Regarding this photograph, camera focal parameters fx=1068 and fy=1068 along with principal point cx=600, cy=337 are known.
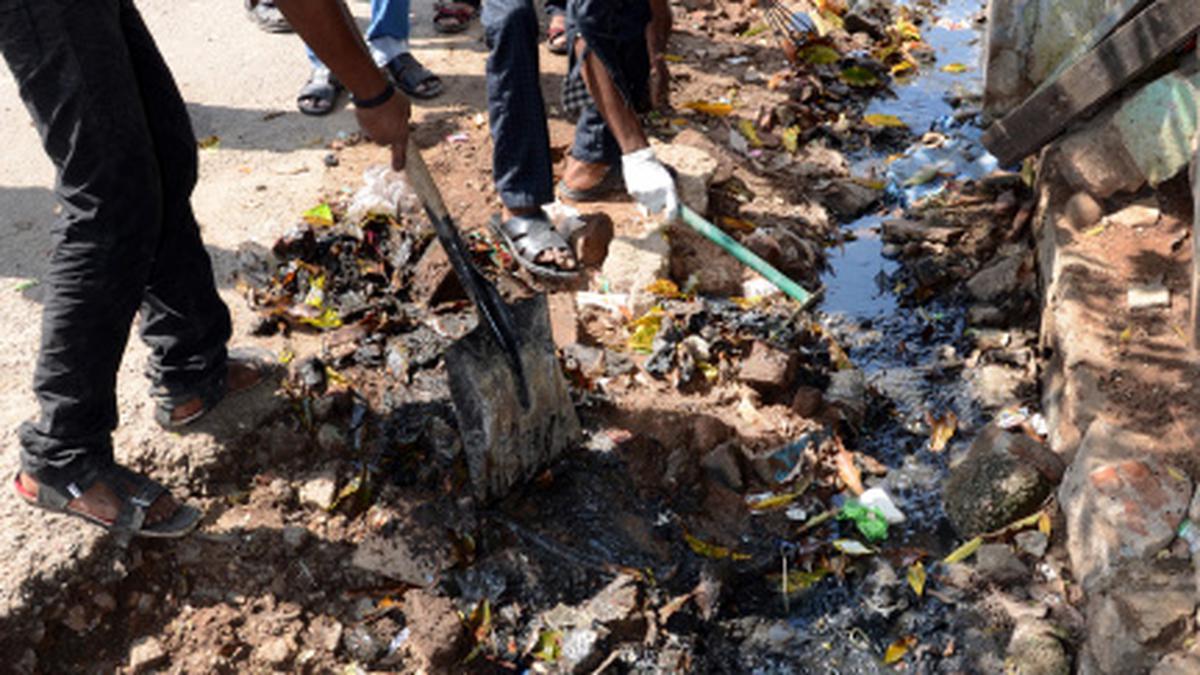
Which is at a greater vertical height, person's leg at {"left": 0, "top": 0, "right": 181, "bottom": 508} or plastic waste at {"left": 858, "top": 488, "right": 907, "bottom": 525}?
person's leg at {"left": 0, "top": 0, "right": 181, "bottom": 508}

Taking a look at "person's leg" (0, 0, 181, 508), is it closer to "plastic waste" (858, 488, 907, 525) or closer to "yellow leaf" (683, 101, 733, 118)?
"plastic waste" (858, 488, 907, 525)

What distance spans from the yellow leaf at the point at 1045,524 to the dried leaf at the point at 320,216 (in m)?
2.88

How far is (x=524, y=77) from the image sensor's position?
4074 mm

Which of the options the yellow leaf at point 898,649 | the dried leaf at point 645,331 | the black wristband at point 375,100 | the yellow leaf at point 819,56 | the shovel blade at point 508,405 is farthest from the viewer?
the yellow leaf at point 819,56

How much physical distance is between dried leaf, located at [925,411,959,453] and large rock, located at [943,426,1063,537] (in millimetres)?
273

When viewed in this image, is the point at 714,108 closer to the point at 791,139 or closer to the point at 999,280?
the point at 791,139

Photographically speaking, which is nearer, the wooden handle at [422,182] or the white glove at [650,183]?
the wooden handle at [422,182]

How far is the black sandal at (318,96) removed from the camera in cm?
523

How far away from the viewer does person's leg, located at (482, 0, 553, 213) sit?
399 cm

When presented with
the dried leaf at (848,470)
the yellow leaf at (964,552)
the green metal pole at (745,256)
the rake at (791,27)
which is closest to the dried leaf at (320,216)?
the green metal pole at (745,256)

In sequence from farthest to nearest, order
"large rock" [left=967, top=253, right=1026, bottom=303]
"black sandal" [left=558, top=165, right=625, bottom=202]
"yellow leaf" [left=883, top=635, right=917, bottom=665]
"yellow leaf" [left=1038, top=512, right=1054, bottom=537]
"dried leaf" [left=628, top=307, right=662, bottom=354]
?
"black sandal" [left=558, top=165, right=625, bottom=202] → "large rock" [left=967, top=253, right=1026, bottom=303] → "dried leaf" [left=628, top=307, right=662, bottom=354] → "yellow leaf" [left=1038, top=512, right=1054, bottom=537] → "yellow leaf" [left=883, top=635, right=917, bottom=665]

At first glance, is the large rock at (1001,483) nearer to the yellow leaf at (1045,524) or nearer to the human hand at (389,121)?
the yellow leaf at (1045,524)

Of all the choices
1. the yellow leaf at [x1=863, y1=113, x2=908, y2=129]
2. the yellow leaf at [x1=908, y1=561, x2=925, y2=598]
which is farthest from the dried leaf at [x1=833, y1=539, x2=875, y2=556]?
the yellow leaf at [x1=863, y1=113, x2=908, y2=129]

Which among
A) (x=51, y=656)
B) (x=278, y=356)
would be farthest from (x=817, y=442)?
(x=51, y=656)
